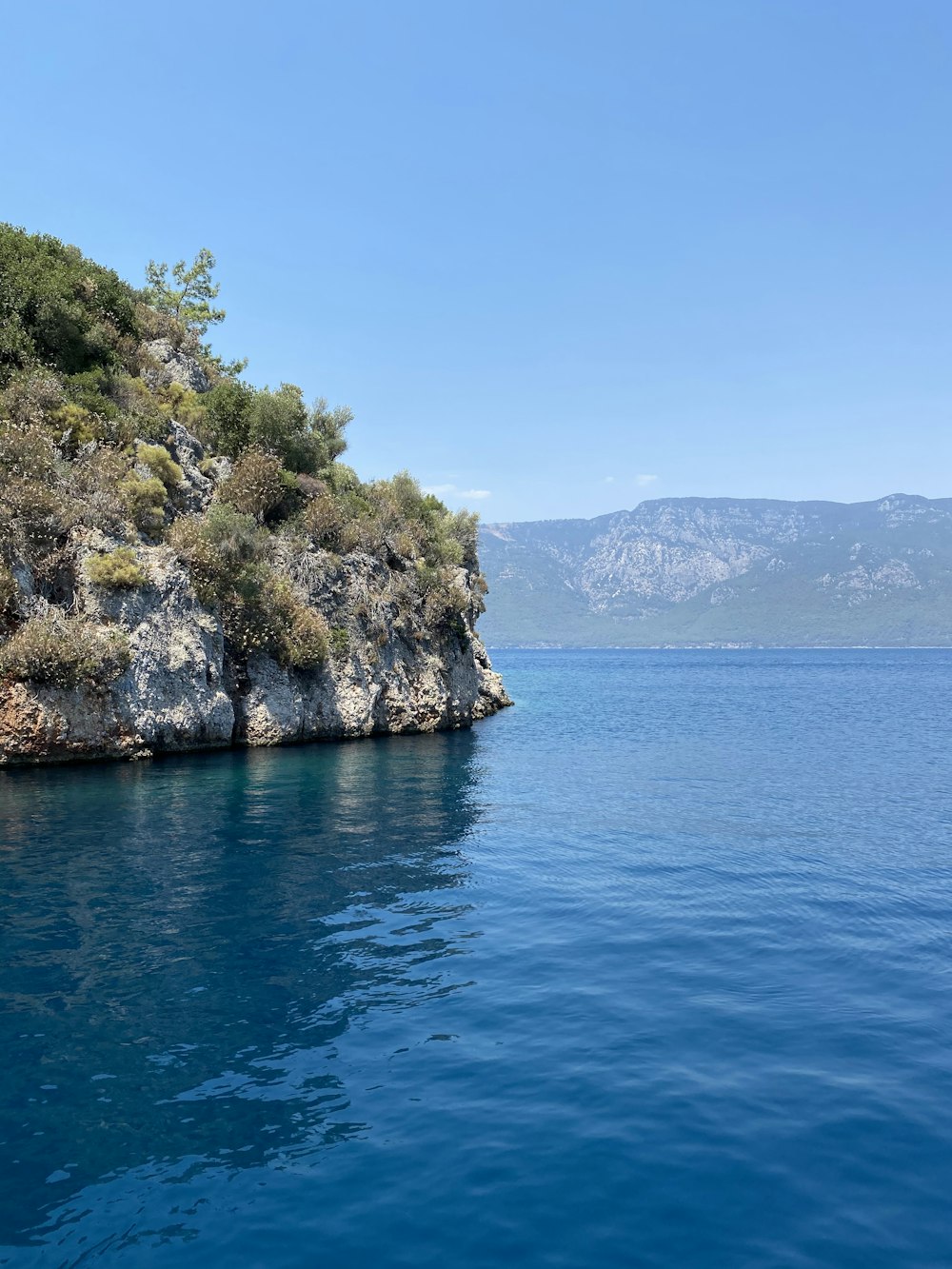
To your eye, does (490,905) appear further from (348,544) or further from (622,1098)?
(348,544)

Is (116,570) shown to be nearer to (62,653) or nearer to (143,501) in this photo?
(62,653)

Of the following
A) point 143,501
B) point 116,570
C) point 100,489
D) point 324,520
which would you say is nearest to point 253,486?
point 324,520

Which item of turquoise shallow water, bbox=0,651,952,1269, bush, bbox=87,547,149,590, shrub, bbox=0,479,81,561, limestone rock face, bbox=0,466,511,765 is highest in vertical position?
shrub, bbox=0,479,81,561

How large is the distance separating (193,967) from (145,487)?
25.7 meters

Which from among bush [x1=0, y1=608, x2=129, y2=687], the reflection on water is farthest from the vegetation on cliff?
the reflection on water

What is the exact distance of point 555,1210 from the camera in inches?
270

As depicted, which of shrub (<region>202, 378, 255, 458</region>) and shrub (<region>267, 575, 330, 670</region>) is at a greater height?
shrub (<region>202, 378, 255, 458</region>)

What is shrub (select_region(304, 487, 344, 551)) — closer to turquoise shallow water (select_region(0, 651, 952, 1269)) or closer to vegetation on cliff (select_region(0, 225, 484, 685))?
vegetation on cliff (select_region(0, 225, 484, 685))

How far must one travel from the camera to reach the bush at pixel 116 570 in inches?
1187

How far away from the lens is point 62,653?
91.8 feet

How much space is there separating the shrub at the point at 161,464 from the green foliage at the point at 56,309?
600cm

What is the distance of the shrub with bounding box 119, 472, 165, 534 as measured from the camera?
108 ft

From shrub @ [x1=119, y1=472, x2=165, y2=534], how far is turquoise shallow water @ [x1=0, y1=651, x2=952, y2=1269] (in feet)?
45.9

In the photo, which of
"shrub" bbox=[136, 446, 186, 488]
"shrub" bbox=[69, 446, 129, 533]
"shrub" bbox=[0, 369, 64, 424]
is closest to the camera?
"shrub" bbox=[69, 446, 129, 533]
